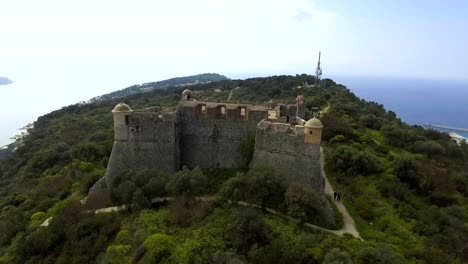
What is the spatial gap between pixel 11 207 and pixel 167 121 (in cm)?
1689

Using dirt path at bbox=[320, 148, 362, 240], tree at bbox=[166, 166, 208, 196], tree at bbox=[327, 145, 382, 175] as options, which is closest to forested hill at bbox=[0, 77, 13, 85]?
tree at bbox=[166, 166, 208, 196]

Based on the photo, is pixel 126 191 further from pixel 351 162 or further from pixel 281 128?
pixel 351 162

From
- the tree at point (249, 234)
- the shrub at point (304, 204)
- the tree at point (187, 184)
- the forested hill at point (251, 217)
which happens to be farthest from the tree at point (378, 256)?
the tree at point (187, 184)

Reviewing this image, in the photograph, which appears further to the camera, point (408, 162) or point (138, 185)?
point (408, 162)

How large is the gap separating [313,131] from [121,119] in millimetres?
11318

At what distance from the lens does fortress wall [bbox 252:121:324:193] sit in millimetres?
19984

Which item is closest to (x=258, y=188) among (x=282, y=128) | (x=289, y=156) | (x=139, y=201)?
(x=289, y=156)

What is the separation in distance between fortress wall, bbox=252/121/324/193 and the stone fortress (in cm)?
6

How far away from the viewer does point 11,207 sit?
29.8 m

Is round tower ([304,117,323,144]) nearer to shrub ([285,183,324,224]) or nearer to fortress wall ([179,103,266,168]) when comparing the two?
shrub ([285,183,324,224])

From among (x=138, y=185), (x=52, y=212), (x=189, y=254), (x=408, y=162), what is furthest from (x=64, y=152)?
(x=408, y=162)

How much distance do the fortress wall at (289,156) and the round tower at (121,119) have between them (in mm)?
7914

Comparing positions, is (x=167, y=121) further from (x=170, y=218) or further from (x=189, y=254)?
(x=189, y=254)

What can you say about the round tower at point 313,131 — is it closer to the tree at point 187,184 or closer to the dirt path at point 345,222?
the dirt path at point 345,222
